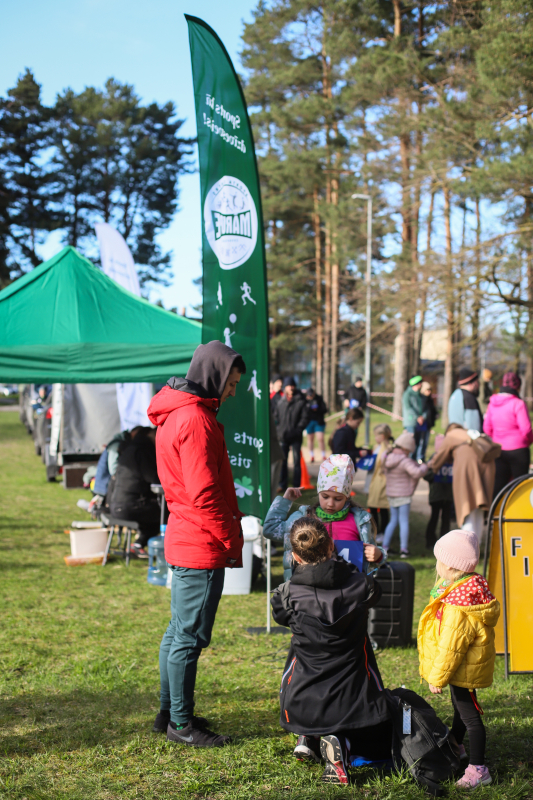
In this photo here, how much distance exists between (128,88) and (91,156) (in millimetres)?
4815

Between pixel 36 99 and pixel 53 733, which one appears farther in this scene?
pixel 36 99

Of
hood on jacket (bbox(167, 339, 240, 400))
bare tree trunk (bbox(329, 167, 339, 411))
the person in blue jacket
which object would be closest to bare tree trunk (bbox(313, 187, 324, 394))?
bare tree trunk (bbox(329, 167, 339, 411))

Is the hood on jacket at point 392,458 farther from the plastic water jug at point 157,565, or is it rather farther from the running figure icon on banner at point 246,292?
the running figure icon on banner at point 246,292

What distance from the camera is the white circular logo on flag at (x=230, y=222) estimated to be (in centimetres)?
522

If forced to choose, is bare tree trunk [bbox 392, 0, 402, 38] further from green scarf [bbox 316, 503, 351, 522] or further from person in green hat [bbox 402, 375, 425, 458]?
green scarf [bbox 316, 503, 351, 522]

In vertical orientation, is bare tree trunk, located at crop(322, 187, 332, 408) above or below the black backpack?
above

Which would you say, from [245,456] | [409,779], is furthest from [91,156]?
[409,779]

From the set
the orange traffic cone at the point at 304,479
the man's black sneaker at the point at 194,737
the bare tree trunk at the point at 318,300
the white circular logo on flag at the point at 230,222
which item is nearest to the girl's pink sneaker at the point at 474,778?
the man's black sneaker at the point at 194,737

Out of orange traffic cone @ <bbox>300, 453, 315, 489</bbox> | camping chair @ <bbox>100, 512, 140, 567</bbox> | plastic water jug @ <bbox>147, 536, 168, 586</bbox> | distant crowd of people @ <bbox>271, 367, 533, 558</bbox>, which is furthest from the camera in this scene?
orange traffic cone @ <bbox>300, 453, 315, 489</bbox>

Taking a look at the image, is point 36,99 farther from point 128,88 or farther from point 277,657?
point 277,657

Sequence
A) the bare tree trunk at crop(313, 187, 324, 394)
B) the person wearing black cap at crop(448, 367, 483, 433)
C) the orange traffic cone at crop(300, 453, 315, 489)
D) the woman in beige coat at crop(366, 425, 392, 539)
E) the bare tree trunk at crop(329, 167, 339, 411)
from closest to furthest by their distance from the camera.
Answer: the woman in beige coat at crop(366, 425, 392, 539) < the person wearing black cap at crop(448, 367, 483, 433) < the orange traffic cone at crop(300, 453, 315, 489) < the bare tree trunk at crop(329, 167, 339, 411) < the bare tree trunk at crop(313, 187, 324, 394)

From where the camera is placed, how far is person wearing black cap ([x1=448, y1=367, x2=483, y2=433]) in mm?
7930

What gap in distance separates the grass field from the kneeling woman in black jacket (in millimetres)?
249

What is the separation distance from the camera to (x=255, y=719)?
3.85 m
